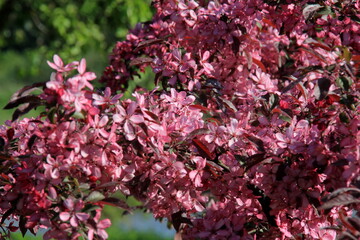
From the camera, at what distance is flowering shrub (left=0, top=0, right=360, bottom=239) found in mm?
1440

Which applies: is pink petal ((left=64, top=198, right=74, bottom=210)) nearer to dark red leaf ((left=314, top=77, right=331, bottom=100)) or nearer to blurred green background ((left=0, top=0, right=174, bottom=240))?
dark red leaf ((left=314, top=77, right=331, bottom=100))

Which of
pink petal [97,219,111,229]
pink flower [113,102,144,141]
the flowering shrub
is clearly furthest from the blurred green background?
pink petal [97,219,111,229]

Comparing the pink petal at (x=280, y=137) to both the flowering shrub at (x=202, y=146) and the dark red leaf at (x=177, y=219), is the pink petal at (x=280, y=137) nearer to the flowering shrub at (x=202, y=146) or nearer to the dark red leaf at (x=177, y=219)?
the flowering shrub at (x=202, y=146)

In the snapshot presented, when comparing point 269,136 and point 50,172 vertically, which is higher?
point 50,172

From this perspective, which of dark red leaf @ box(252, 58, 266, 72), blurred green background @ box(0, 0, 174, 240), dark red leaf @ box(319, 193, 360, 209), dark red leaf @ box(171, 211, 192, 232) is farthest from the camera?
blurred green background @ box(0, 0, 174, 240)

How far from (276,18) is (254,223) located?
0.86 m

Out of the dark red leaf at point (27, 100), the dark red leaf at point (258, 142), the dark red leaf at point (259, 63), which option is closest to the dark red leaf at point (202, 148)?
the dark red leaf at point (258, 142)

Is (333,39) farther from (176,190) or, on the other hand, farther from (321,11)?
(176,190)

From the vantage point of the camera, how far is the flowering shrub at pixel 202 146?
1440mm

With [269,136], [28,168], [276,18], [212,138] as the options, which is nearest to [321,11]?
[276,18]

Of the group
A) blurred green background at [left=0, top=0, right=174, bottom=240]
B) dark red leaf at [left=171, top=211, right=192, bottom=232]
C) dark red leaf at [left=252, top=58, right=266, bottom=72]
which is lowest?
blurred green background at [left=0, top=0, right=174, bottom=240]

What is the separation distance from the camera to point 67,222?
1.46 m

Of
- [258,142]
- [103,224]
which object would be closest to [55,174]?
[103,224]

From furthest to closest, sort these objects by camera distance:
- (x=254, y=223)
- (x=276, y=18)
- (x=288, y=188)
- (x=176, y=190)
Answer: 1. (x=276, y=18)
2. (x=254, y=223)
3. (x=176, y=190)
4. (x=288, y=188)
